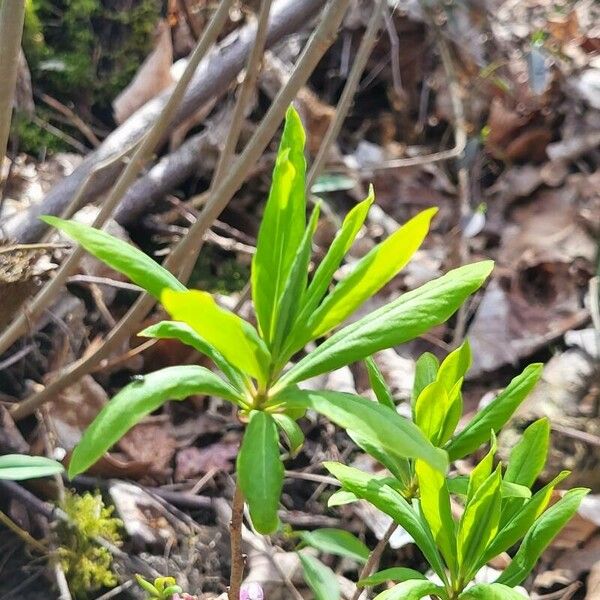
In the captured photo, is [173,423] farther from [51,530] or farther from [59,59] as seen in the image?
[59,59]

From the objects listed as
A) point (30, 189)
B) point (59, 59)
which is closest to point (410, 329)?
point (30, 189)

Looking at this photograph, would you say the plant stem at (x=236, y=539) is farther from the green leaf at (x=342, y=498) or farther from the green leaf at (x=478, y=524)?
the green leaf at (x=478, y=524)

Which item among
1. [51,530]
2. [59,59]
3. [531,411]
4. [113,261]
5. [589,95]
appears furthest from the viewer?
[589,95]

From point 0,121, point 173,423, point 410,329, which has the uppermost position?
point 0,121

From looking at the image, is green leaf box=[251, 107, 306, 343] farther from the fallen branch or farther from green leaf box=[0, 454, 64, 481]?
the fallen branch

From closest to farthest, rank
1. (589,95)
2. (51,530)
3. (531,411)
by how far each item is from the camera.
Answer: (51,530), (531,411), (589,95)

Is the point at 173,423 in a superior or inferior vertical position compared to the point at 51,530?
inferior

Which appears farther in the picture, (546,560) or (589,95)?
(589,95)

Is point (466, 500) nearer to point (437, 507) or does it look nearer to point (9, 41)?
point (437, 507)
